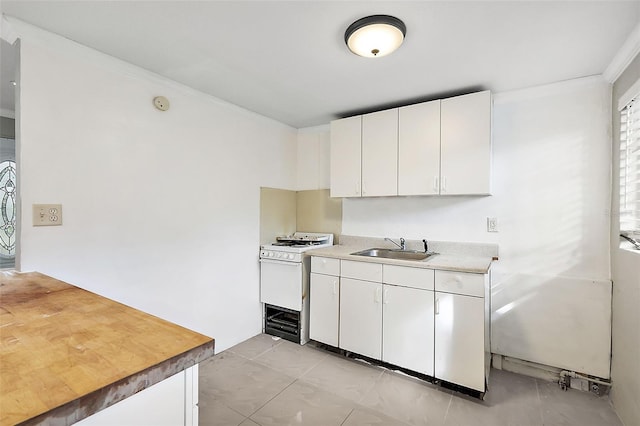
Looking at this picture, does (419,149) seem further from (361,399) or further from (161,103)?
(161,103)

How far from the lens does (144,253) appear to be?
205cm

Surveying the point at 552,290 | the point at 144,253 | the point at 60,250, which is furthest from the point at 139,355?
the point at 552,290

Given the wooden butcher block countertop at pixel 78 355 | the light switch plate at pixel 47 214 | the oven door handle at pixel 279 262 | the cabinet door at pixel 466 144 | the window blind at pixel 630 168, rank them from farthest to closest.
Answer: the oven door handle at pixel 279 262
the cabinet door at pixel 466 144
the window blind at pixel 630 168
the light switch plate at pixel 47 214
the wooden butcher block countertop at pixel 78 355

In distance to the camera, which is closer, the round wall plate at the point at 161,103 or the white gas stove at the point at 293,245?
the round wall plate at the point at 161,103

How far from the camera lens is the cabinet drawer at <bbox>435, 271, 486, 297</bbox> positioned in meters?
1.90

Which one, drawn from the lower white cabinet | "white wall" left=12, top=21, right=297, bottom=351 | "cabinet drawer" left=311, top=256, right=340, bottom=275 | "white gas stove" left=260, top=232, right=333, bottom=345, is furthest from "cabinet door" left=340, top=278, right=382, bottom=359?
"white wall" left=12, top=21, right=297, bottom=351

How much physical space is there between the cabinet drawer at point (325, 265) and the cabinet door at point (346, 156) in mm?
647

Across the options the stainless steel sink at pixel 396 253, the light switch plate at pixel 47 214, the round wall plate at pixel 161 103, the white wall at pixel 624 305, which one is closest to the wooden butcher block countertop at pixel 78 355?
the light switch plate at pixel 47 214

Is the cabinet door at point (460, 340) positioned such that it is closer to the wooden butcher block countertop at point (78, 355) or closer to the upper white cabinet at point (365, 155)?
Result: the upper white cabinet at point (365, 155)

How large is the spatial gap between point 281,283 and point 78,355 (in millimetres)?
2190

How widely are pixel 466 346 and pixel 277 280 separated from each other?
5.47ft

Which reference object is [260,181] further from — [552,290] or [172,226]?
[552,290]

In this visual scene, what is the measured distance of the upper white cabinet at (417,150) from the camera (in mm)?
2217

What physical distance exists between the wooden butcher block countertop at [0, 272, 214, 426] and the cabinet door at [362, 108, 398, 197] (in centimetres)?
209
